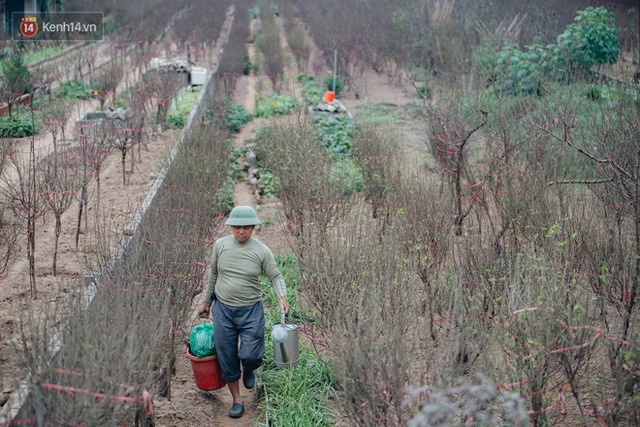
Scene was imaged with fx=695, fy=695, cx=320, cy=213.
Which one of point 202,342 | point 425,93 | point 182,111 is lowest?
point 202,342

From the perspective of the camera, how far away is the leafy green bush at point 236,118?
1798cm

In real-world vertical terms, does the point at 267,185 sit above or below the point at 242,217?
below

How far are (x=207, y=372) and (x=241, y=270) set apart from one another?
0.93 m

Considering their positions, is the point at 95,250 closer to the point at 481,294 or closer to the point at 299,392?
the point at 299,392

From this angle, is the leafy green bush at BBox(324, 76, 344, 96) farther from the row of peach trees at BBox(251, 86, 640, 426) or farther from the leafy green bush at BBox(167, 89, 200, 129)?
the row of peach trees at BBox(251, 86, 640, 426)

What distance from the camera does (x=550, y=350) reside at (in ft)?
14.4

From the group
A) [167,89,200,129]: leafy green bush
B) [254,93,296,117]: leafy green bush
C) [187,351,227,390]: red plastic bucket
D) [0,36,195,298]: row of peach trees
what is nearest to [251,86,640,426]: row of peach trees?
[187,351,227,390]: red plastic bucket

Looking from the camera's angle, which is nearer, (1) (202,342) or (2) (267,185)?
(1) (202,342)

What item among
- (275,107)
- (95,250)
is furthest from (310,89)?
(95,250)

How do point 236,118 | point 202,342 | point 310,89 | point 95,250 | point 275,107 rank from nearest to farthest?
point 202,342
point 95,250
point 236,118
point 275,107
point 310,89

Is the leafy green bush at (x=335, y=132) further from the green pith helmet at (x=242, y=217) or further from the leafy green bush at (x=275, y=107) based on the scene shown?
the green pith helmet at (x=242, y=217)

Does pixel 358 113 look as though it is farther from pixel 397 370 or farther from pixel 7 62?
pixel 397 370

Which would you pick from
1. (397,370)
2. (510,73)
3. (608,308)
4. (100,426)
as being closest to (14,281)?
(100,426)

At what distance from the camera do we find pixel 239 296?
5441 millimetres
